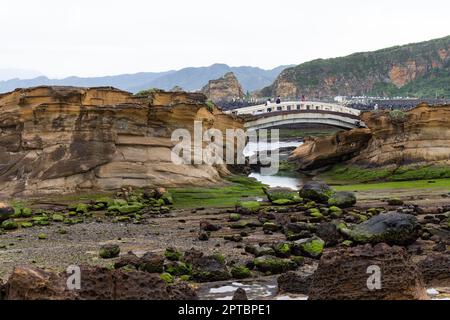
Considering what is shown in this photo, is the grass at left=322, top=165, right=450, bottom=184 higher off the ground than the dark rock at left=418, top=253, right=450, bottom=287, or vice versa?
the dark rock at left=418, top=253, right=450, bottom=287

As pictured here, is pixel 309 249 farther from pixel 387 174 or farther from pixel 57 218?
pixel 387 174

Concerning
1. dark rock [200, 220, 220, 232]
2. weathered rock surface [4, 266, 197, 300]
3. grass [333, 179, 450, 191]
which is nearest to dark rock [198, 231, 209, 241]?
dark rock [200, 220, 220, 232]

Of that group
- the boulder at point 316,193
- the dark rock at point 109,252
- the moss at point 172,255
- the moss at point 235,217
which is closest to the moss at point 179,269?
the moss at point 172,255

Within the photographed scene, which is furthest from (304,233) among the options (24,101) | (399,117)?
(399,117)

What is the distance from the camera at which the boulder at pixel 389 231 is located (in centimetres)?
2056

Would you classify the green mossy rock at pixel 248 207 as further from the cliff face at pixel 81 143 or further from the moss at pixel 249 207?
the cliff face at pixel 81 143

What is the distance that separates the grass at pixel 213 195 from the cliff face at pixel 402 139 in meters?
12.8

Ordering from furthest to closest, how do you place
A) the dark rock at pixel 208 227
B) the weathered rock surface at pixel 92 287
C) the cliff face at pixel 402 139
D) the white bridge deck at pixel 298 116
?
1. the white bridge deck at pixel 298 116
2. the cliff face at pixel 402 139
3. the dark rock at pixel 208 227
4. the weathered rock surface at pixel 92 287

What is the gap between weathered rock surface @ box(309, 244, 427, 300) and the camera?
11.2 metres

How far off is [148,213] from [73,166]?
7.37 m

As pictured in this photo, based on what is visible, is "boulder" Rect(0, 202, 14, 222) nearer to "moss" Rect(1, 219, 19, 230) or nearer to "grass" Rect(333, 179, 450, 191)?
"moss" Rect(1, 219, 19, 230)

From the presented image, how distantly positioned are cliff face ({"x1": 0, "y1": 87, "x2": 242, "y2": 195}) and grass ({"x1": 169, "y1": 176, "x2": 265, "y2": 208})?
1.25m

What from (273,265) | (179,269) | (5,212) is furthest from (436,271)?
(5,212)
